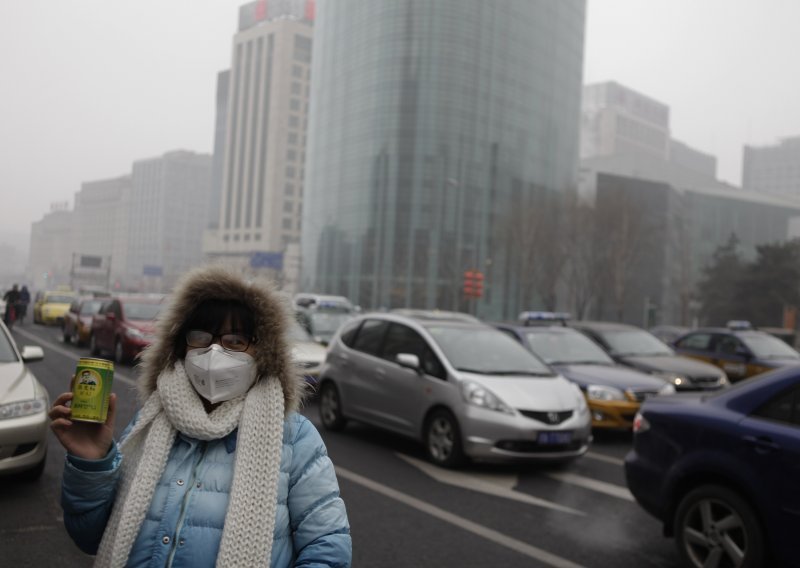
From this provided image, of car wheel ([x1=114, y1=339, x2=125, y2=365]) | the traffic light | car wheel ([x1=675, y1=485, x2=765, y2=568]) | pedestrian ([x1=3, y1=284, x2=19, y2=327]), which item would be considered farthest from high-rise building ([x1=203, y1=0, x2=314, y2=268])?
car wheel ([x1=675, y1=485, x2=765, y2=568])

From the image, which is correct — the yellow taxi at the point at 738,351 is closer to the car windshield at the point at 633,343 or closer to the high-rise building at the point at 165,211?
the car windshield at the point at 633,343

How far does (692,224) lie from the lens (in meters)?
87.0

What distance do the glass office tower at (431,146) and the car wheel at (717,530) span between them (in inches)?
2465

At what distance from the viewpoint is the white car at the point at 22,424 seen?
5363 millimetres

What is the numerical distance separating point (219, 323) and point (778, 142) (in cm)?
22455

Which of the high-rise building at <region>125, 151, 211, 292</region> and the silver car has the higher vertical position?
the high-rise building at <region>125, 151, 211, 292</region>

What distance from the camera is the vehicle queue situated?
4.14 meters

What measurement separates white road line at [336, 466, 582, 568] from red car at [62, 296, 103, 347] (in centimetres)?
1465

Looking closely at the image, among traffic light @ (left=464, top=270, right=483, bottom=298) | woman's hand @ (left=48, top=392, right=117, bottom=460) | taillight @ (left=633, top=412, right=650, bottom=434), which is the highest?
traffic light @ (left=464, top=270, right=483, bottom=298)

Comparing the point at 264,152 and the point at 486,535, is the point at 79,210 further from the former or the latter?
the point at 486,535

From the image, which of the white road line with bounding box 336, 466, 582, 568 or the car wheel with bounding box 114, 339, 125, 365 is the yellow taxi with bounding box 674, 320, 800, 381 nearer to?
the white road line with bounding box 336, 466, 582, 568

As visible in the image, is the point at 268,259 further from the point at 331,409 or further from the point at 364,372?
the point at 364,372

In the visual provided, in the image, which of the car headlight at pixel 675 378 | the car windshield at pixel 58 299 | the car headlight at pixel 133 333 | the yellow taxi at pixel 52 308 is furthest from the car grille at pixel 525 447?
the car windshield at pixel 58 299

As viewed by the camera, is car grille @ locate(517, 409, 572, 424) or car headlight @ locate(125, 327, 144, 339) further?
car headlight @ locate(125, 327, 144, 339)
